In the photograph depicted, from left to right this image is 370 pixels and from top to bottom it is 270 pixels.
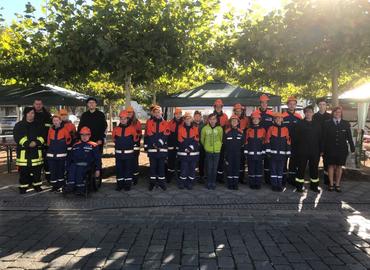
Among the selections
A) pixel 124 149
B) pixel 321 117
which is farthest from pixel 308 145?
pixel 124 149

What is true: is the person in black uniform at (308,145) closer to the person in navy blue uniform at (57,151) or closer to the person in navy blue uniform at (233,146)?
the person in navy blue uniform at (233,146)

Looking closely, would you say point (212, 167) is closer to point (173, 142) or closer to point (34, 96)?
point (173, 142)

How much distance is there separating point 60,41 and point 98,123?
104 inches

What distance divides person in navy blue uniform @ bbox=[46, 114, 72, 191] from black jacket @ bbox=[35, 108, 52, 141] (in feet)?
1.08

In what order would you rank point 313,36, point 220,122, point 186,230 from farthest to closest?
point 220,122
point 313,36
point 186,230

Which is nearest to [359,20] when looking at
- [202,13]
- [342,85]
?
[202,13]

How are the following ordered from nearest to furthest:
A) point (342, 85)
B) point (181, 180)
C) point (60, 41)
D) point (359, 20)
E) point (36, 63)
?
point (359, 20) < point (181, 180) < point (60, 41) < point (36, 63) < point (342, 85)

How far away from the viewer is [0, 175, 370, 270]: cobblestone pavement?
454cm

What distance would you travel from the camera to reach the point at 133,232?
5605 mm

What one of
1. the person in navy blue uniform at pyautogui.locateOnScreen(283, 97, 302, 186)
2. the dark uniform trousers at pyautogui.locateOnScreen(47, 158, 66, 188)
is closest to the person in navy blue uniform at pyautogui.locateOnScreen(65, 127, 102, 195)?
the dark uniform trousers at pyautogui.locateOnScreen(47, 158, 66, 188)

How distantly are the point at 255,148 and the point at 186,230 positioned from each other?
332 cm

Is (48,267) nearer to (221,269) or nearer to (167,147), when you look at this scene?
(221,269)

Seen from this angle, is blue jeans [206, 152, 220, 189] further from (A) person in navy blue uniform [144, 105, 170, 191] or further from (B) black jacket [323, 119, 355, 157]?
(B) black jacket [323, 119, 355, 157]

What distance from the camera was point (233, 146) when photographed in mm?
8328
